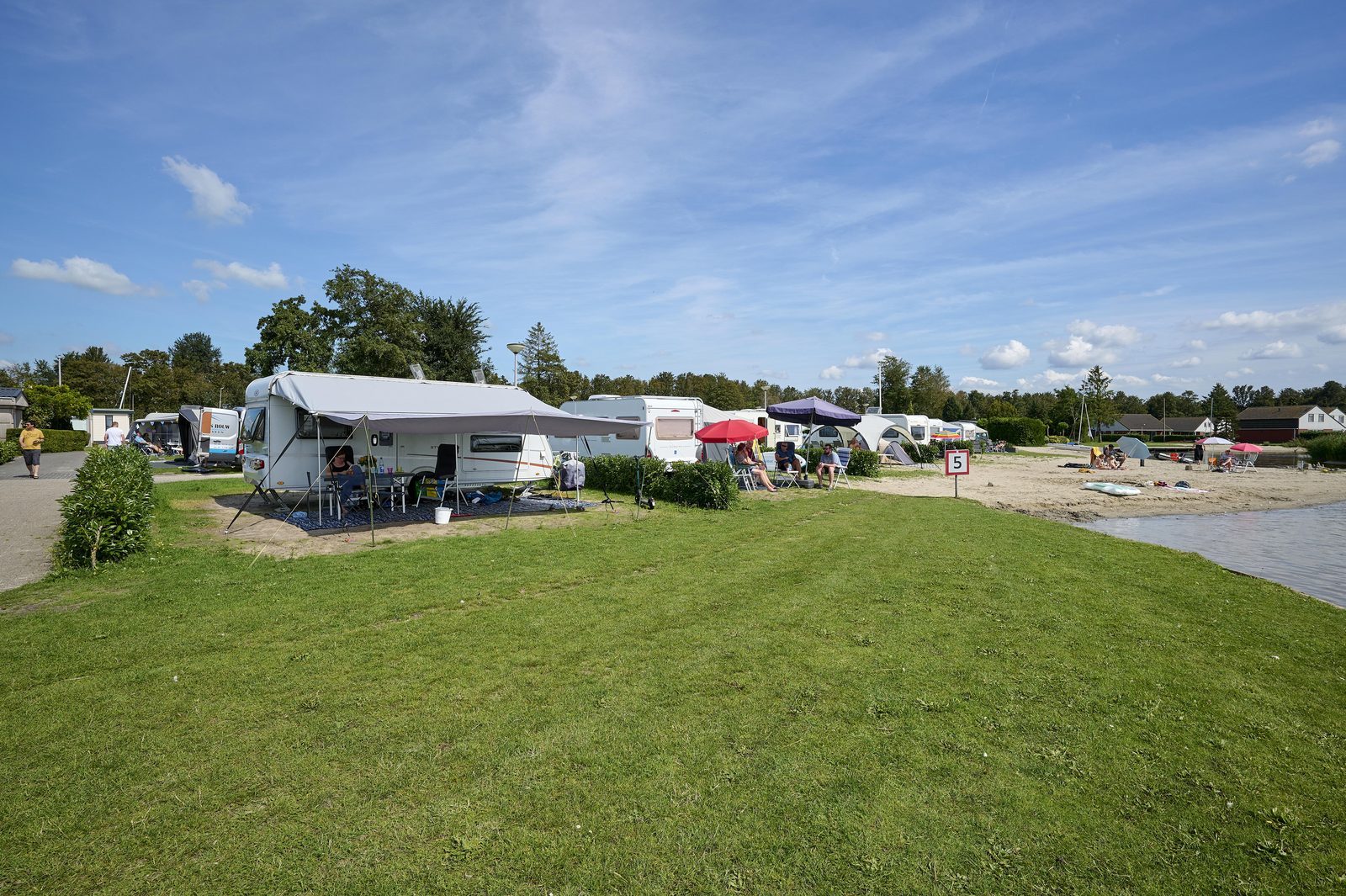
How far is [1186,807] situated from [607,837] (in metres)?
2.70

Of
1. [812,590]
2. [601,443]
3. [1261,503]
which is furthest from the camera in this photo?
[601,443]

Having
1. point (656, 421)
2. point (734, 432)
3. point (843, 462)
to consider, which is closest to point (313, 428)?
point (656, 421)

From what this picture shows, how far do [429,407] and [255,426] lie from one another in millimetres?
3131

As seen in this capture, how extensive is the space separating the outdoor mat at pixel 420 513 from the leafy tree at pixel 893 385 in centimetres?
4545

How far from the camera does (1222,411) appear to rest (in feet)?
258

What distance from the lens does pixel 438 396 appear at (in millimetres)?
12781

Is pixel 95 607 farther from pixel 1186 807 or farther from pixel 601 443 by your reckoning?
pixel 601 443

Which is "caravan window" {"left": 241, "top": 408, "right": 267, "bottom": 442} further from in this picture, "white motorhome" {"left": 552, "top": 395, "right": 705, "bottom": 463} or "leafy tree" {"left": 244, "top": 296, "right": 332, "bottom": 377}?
"leafy tree" {"left": 244, "top": 296, "right": 332, "bottom": 377}

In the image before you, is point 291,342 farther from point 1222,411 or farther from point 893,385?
point 1222,411

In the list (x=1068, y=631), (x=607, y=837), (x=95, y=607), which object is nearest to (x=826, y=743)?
(x=607, y=837)

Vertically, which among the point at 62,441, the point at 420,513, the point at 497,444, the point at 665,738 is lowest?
the point at 665,738

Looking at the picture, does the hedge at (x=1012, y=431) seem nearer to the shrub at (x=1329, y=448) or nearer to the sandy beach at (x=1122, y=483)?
the shrub at (x=1329, y=448)

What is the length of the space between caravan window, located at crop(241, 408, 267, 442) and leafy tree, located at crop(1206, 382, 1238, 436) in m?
88.4

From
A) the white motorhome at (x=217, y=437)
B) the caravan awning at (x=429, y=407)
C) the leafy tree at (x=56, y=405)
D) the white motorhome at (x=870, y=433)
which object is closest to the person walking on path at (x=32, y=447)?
the white motorhome at (x=217, y=437)
